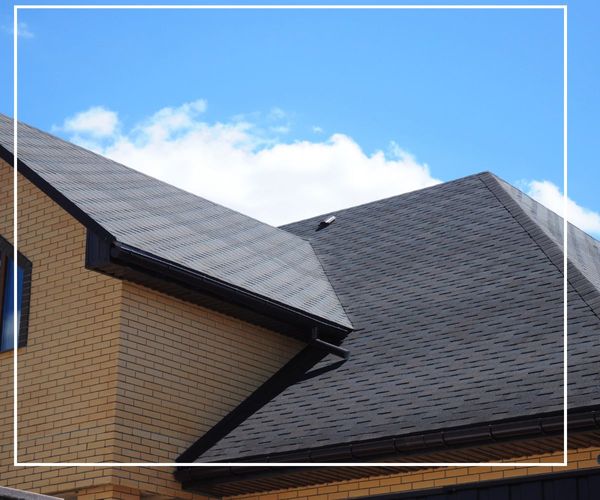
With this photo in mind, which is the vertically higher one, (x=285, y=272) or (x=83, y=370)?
(x=285, y=272)

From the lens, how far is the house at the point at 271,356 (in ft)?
33.1

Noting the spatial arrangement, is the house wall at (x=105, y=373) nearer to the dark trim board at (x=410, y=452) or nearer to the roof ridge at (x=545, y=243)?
the dark trim board at (x=410, y=452)

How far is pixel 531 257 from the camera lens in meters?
13.2

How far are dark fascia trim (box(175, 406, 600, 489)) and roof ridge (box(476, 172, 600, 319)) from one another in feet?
6.98

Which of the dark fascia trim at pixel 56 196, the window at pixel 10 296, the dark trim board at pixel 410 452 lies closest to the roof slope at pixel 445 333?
the dark trim board at pixel 410 452

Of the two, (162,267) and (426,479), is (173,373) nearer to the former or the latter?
(162,267)

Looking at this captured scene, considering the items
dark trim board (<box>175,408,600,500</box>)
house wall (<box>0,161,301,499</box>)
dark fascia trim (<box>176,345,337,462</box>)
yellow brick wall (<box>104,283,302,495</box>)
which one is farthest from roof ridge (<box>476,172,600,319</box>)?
house wall (<box>0,161,301,499</box>)

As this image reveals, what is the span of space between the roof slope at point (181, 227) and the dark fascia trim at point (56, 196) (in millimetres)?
52

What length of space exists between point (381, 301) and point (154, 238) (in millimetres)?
2964

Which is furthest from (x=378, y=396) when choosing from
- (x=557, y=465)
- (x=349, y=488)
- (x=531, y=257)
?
(x=531, y=257)

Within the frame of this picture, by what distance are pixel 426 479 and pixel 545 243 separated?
13.1 feet

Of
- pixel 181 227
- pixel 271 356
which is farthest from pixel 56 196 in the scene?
pixel 271 356

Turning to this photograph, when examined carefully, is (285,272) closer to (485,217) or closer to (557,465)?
(485,217)

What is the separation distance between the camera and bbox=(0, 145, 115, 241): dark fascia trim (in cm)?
1175
